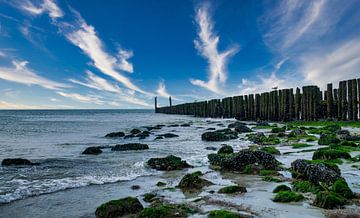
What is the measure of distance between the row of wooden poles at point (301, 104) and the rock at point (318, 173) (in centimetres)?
1791

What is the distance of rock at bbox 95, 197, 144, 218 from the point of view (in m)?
5.09

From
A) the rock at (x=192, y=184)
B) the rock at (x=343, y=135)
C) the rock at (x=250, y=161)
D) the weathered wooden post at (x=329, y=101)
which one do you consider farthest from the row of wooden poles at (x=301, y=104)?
the rock at (x=192, y=184)

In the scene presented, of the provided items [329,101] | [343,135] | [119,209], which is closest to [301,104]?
[329,101]

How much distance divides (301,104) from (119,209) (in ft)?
87.3

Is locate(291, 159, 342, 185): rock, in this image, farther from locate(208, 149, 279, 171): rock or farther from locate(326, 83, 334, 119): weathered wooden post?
locate(326, 83, 334, 119): weathered wooden post

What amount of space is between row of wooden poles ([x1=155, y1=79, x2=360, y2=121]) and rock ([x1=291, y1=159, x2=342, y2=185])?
17906mm

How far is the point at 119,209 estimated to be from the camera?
5141 mm

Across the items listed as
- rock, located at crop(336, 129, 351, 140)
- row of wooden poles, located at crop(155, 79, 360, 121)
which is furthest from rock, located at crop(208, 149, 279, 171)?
row of wooden poles, located at crop(155, 79, 360, 121)

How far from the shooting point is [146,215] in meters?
4.80

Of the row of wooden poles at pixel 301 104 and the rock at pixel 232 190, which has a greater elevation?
the row of wooden poles at pixel 301 104

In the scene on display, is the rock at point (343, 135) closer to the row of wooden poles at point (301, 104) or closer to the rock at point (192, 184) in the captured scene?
the row of wooden poles at point (301, 104)

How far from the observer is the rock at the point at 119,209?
200 inches

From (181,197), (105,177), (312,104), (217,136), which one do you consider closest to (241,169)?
(181,197)

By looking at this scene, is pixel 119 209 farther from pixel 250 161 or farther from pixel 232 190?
pixel 250 161
